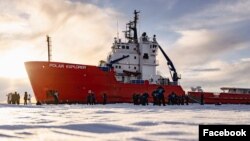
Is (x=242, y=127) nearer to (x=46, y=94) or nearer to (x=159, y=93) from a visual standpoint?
(x=159, y=93)

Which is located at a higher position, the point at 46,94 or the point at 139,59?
the point at 139,59

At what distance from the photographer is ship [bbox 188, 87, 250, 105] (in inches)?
1843

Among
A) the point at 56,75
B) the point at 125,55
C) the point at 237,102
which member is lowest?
the point at 237,102

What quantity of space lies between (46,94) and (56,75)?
2081 mm

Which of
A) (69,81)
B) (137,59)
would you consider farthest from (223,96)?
(69,81)

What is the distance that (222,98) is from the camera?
1908 inches

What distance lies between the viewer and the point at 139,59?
145 feet

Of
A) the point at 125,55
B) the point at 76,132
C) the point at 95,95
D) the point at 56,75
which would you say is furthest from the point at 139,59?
the point at 76,132

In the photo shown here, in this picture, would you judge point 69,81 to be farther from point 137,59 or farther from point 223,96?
point 223,96

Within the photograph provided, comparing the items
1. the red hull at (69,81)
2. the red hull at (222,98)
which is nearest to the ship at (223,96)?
the red hull at (222,98)

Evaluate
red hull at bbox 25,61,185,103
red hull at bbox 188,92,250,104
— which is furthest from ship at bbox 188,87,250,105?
red hull at bbox 25,61,185,103

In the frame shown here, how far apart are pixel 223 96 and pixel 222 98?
368mm

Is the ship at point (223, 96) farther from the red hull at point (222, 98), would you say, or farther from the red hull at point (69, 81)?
the red hull at point (69, 81)

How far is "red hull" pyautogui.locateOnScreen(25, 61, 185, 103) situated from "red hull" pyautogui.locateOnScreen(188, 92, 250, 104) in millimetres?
13870
